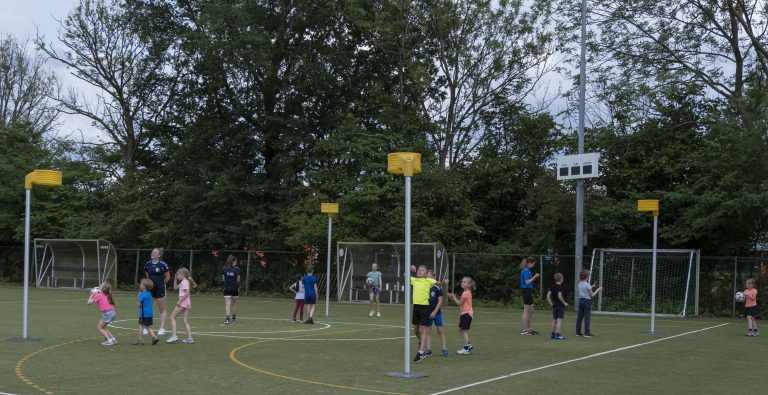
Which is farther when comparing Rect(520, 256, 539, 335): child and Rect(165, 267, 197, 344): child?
Rect(520, 256, 539, 335): child

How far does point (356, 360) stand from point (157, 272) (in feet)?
18.0

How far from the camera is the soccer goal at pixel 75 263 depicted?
3734 centimetres

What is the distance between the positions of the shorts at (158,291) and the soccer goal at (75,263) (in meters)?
22.0

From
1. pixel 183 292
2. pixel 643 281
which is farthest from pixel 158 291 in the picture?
pixel 643 281

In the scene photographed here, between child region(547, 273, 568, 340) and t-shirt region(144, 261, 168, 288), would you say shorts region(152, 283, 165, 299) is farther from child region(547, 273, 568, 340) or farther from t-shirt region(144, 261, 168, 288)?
child region(547, 273, 568, 340)

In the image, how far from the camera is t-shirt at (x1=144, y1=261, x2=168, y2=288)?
1647 centimetres

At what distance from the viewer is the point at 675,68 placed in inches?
1186

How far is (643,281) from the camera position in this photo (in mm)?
28531

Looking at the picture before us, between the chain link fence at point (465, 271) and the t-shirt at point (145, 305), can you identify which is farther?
the chain link fence at point (465, 271)


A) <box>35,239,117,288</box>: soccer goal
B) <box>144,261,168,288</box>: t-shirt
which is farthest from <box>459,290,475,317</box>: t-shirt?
<box>35,239,117,288</box>: soccer goal

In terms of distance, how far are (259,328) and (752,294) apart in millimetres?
12628

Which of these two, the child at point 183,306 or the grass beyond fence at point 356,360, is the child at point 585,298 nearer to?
the grass beyond fence at point 356,360

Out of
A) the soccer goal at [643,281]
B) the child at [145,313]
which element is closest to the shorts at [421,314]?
the child at [145,313]

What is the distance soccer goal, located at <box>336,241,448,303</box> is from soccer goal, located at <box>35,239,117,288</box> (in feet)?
40.7
